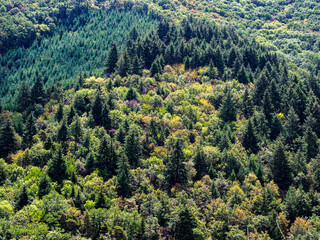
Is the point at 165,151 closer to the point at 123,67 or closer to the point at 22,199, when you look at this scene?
the point at 22,199

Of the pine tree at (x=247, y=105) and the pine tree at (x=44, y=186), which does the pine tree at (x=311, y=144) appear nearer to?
the pine tree at (x=247, y=105)

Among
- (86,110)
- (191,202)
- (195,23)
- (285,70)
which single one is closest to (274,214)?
(191,202)

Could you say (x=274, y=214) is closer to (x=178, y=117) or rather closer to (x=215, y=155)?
(x=215, y=155)

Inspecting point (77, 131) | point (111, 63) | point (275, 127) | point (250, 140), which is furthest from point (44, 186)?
point (111, 63)

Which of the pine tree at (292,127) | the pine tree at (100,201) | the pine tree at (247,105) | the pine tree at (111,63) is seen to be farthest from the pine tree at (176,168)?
the pine tree at (111,63)

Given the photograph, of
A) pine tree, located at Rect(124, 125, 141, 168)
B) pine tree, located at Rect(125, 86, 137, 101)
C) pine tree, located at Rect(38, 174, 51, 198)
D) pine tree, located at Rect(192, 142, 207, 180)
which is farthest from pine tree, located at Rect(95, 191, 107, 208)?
pine tree, located at Rect(125, 86, 137, 101)

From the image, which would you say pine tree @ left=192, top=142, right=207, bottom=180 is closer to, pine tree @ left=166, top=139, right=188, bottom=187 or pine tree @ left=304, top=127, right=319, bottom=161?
pine tree @ left=166, top=139, right=188, bottom=187
